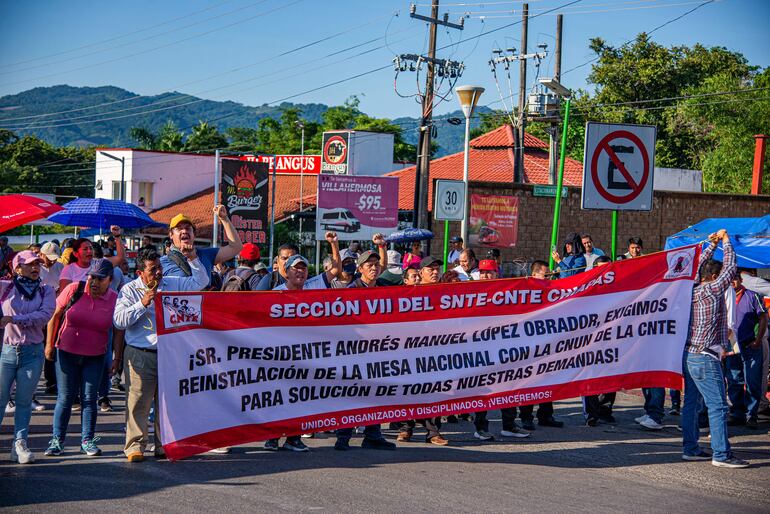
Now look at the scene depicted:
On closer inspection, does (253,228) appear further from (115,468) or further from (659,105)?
(659,105)

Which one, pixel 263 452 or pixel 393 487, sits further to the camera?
pixel 263 452

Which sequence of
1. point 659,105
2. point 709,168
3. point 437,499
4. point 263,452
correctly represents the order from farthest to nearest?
point 659,105 < point 709,168 < point 263,452 < point 437,499

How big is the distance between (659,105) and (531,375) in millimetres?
48376

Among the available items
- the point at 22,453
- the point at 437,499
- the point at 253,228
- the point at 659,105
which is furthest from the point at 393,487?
the point at 659,105

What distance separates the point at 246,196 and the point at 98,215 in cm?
1474

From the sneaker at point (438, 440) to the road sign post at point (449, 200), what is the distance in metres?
8.53

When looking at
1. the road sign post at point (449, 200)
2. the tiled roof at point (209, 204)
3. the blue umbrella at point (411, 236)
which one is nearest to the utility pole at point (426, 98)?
the blue umbrella at point (411, 236)

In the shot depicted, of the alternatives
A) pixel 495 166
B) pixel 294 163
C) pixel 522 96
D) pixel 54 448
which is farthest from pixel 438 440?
pixel 294 163

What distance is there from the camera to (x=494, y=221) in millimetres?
29219

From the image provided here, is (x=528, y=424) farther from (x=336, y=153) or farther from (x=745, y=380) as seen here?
(x=336, y=153)

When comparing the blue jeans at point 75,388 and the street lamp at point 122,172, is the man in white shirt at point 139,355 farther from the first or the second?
the street lamp at point 122,172

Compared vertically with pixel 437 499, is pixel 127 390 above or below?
above

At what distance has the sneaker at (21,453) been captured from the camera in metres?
8.13

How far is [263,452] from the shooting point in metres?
8.98
